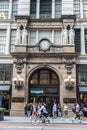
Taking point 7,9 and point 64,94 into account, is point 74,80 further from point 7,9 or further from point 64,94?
point 7,9

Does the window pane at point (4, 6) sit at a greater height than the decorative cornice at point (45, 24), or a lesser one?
greater

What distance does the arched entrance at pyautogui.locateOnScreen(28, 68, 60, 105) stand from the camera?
3538cm

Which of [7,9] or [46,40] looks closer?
[46,40]

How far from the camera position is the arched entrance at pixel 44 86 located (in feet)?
116

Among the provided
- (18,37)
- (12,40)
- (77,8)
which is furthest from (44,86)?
(77,8)

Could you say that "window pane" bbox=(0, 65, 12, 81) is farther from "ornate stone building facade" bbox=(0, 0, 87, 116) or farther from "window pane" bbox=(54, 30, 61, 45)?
"window pane" bbox=(54, 30, 61, 45)

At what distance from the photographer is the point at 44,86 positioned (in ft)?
117

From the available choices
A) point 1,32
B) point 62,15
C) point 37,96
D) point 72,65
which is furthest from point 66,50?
point 1,32

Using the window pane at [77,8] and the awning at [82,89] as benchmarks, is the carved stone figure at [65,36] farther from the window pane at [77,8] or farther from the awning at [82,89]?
the awning at [82,89]

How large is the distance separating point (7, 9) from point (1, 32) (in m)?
3.57

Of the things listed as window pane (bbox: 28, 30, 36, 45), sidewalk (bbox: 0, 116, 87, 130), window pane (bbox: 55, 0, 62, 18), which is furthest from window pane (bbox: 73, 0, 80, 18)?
sidewalk (bbox: 0, 116, 87, 130)

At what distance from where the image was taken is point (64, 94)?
112ft

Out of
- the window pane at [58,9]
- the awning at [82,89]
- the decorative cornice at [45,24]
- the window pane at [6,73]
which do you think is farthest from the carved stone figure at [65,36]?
the window pane at [6,73]

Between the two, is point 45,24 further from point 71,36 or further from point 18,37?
point 18,37
